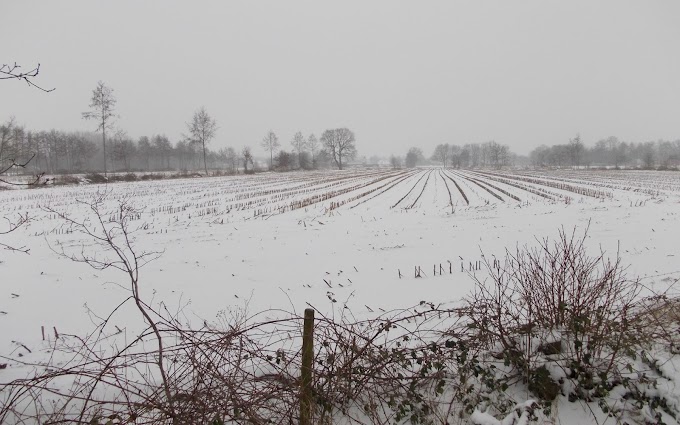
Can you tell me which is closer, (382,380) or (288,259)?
(382,380)

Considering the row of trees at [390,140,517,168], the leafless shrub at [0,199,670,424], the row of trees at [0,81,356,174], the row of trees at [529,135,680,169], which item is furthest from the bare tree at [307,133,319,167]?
the leafless shrub at [0,199,670,424]

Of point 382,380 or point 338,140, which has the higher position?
point 338,140

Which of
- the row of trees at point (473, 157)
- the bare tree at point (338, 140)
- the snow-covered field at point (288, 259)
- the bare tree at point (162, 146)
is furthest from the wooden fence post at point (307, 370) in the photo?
the row of trees at point (473, 157)

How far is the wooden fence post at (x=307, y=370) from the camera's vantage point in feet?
10.4

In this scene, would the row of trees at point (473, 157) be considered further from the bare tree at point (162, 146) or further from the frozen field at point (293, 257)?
the frozen field at point (293, 257)

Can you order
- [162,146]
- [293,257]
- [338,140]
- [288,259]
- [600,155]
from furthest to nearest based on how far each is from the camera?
[600,155], [338,140], [162,146], [293,257], [288,259]

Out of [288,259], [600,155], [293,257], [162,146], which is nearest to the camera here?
[288,259]

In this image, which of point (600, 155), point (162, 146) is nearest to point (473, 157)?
point (600, 155)

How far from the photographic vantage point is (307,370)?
3299mm

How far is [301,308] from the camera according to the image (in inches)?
259

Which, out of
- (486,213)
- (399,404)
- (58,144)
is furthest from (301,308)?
(58,144)

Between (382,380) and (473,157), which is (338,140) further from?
(382,380)

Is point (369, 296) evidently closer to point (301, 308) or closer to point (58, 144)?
point (301, 308)

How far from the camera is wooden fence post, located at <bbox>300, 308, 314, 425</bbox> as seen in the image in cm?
318
